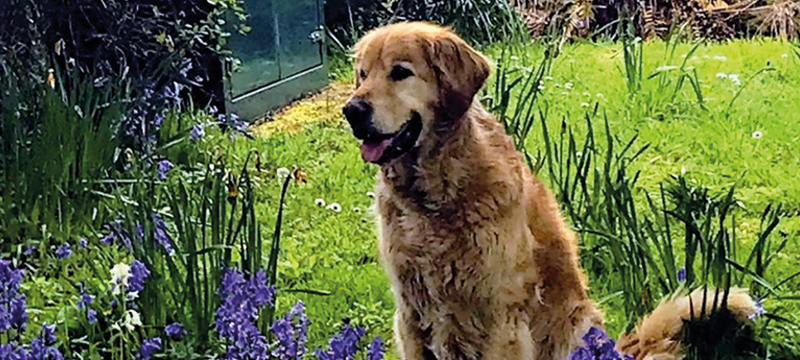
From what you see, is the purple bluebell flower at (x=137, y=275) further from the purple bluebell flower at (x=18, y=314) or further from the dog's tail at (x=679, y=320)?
the dog's tail at (x=679, y=320)

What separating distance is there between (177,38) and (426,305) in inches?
124

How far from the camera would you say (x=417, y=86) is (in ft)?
9.06

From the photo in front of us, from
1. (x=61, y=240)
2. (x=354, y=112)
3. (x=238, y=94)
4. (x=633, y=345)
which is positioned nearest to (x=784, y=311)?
(x=633, y=345)

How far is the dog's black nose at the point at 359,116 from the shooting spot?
268 cm

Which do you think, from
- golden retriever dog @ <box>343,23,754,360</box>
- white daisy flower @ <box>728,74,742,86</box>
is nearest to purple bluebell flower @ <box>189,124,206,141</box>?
golden retriever dog @ <box>343,23,754,360</box>

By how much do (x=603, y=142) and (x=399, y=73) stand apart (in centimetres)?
301

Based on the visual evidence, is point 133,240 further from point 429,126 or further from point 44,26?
point 44,26

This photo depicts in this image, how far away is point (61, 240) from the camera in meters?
3.84

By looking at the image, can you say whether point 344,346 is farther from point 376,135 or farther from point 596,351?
point 376,135

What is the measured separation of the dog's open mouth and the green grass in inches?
25.7

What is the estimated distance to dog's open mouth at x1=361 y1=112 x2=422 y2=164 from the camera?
107 inches

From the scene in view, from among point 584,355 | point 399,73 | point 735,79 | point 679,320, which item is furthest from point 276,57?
point 584,355

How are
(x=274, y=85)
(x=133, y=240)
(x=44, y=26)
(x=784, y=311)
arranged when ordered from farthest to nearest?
(x=274, y=85), (x=44, y=26), (x=784, y=311), (x=133, y=240)

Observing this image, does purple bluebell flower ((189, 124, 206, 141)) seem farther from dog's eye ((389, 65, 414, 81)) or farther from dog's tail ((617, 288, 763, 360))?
dog's tail ((617, 288, 763, 360))
